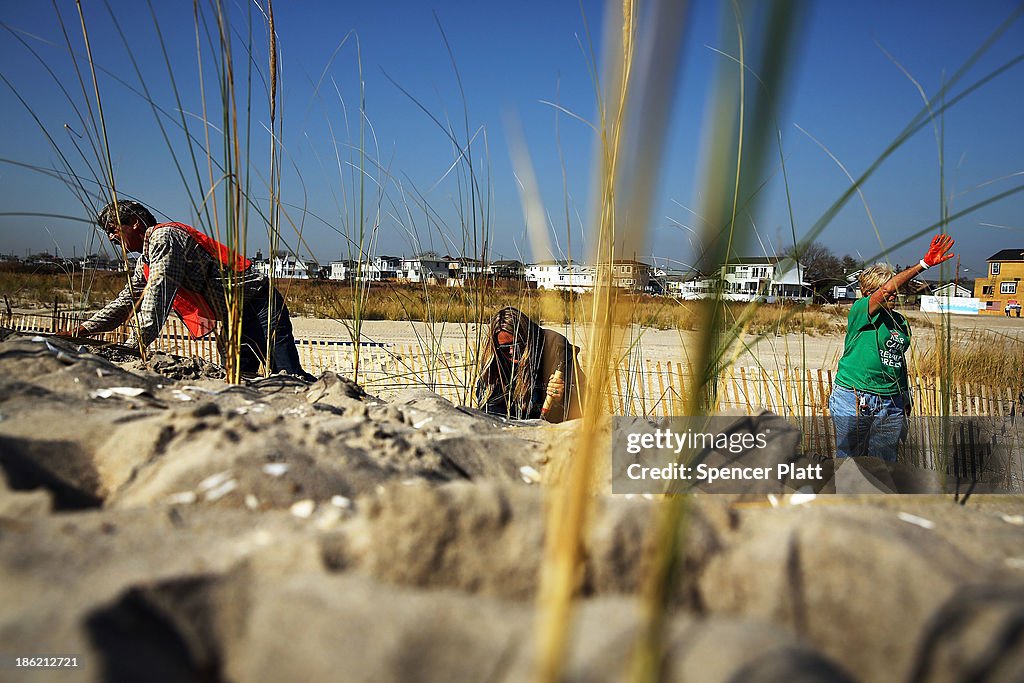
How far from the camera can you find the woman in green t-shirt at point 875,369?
278 cm

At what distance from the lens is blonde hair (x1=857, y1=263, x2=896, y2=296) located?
301 cm

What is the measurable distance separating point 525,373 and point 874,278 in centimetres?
188

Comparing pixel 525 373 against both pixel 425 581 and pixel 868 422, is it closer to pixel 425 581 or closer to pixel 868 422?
pixel 868 422

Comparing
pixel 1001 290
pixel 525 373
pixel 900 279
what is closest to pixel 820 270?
pixel 900 279

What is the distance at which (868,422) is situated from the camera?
284cm

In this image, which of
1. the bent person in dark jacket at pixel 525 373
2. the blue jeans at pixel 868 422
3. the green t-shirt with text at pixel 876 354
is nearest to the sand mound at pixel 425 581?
the blue jeans at pixel 868 422

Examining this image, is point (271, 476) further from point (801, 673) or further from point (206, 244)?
point (206, 244)

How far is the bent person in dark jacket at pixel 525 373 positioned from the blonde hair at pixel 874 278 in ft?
5.12

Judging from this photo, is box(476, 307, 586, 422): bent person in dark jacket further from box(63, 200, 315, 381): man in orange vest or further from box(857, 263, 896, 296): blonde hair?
box(857, 263, 896, 296): blonde hair

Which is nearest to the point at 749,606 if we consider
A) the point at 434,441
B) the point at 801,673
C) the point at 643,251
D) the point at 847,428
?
the point at 801,673

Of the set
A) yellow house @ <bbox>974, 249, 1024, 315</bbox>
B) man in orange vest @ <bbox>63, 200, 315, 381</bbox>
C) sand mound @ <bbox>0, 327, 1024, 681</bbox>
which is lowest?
sand mound @ <bbox>0, 327, 1024, 681</bbox>

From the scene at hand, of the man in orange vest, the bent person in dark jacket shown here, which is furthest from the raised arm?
the man in orange vest

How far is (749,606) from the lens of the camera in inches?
26.4

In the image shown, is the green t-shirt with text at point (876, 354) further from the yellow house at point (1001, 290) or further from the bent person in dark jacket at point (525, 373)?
the yellow house at point (1001, 290)
